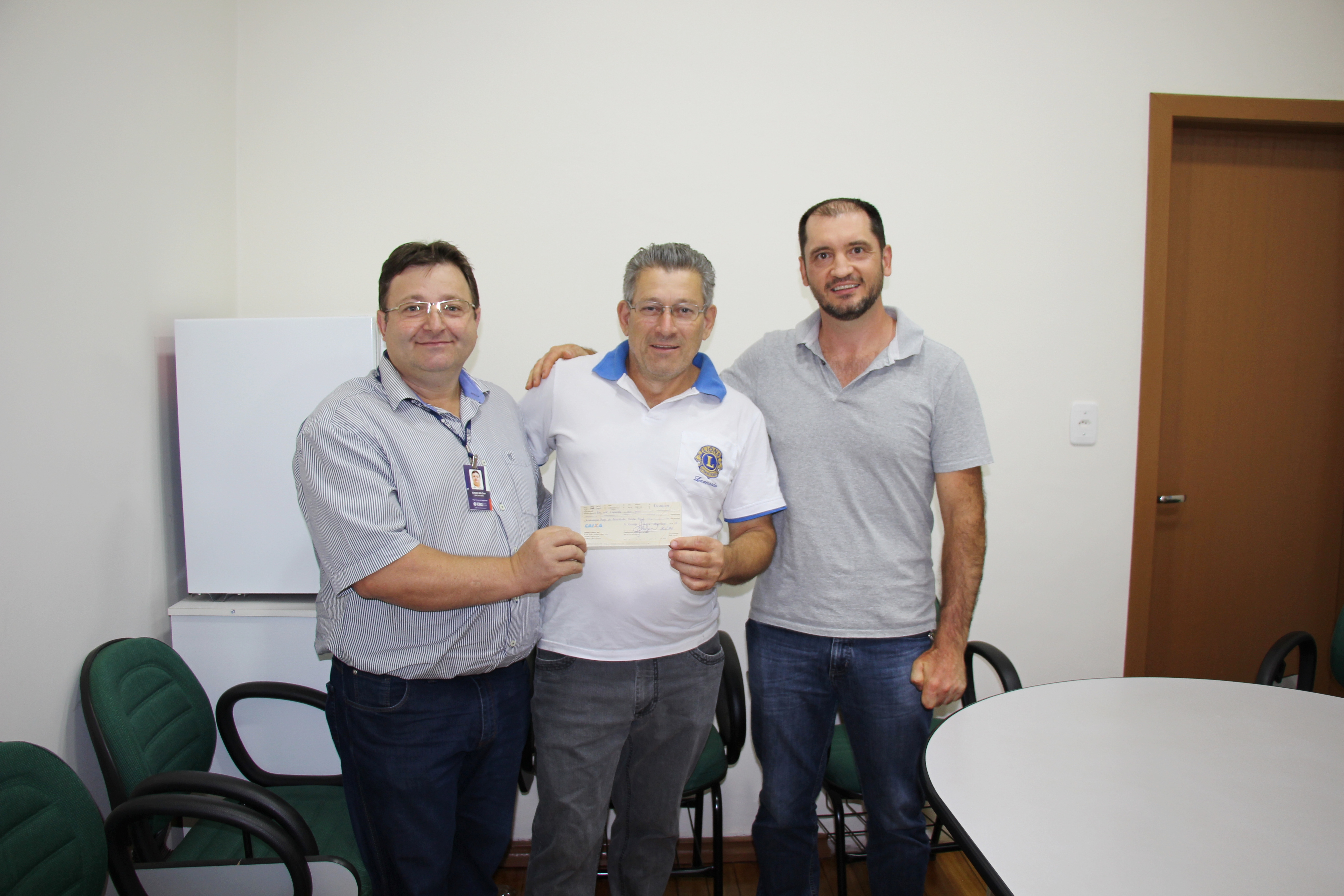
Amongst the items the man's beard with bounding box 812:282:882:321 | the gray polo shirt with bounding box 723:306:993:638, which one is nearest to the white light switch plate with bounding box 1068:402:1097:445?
the gray polo shirt with bounding box 723:306:993:638

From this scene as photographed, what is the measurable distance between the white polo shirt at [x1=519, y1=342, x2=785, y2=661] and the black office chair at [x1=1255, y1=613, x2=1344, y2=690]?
1.62 m

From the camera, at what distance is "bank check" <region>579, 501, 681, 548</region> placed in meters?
1.58

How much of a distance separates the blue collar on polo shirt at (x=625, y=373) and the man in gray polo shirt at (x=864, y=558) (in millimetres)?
190

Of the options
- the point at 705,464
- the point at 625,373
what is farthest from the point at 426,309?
the point at 705,464

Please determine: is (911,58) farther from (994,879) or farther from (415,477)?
(994,879)

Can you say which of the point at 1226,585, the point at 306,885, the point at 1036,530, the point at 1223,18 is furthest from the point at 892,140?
the point at 306,885

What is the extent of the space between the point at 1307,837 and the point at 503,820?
1.57 meters

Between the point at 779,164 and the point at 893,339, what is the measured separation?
1.02 metres

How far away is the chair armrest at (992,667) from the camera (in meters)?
2.04

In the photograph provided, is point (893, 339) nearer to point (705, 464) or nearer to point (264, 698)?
point (705, 464)

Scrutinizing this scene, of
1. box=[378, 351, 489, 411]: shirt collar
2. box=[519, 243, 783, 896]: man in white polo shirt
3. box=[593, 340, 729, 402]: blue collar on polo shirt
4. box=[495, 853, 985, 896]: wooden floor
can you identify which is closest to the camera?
box=[378, 351, 489, 411]: shirt collar

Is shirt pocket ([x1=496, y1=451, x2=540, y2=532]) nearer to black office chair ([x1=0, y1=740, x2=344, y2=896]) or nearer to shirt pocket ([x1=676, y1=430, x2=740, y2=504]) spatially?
shirt pocket ([x1=676, y1=430, x2=740, y2=504])

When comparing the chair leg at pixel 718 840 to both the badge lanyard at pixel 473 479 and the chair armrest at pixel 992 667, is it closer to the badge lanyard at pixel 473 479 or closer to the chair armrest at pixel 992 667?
the chair armrest at pixel 992 667

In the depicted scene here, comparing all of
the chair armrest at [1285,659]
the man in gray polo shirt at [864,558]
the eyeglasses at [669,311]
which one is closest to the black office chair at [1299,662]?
the chair armrest at [1285,659]
